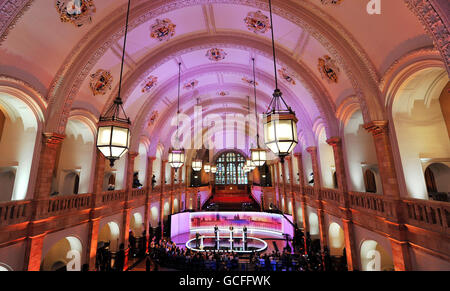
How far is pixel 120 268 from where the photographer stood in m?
9.28

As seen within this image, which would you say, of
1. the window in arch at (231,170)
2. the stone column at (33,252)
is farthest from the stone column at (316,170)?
the window in arch at (231,170)

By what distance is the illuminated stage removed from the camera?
1492cm

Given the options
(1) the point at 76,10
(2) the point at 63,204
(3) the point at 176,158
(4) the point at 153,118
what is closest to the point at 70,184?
(2) the point at 63,204

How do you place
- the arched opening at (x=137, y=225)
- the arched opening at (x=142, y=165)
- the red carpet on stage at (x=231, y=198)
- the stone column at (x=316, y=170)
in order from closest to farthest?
the stone column at (x=316, y=170) → the arched opening at (x=137, y=225) → the arched opening at (x=142, y=165) → the red carpet on stage at (x=231, y=198)

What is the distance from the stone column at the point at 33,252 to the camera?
5.44 metres

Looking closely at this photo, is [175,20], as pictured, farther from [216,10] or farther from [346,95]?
[346,95]

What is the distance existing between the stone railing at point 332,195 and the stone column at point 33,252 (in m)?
10.4

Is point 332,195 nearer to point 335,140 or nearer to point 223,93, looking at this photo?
point 335,140

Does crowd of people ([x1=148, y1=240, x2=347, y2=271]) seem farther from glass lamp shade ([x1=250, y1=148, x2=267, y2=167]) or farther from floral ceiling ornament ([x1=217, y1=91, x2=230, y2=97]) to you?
floral ceiling ornament ([x1=217, y1=91, x2=230, y2=97])

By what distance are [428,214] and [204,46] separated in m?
8.99

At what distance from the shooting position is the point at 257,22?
698 cm

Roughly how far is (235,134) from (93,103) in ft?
63.3

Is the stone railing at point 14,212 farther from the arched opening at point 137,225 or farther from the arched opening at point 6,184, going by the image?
the arched opening at point 137,225
